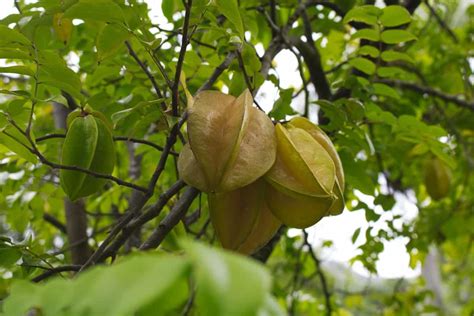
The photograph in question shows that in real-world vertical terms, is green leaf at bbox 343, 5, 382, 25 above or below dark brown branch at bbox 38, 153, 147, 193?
above

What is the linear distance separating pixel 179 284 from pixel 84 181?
77 centimetres

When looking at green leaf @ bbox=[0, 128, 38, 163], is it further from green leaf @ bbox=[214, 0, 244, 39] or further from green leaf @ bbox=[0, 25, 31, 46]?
green leaf @ bbox=[214, 0, 244, 39]

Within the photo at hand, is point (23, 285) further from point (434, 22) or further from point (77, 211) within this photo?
point (434, 22)

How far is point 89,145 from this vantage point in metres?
1.22

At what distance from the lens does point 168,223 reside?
110 centimetres

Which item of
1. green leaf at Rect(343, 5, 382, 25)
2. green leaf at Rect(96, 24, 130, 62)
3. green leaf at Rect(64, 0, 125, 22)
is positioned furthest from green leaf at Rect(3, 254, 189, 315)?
green leaf at Rect(343, 5, 382, 25)

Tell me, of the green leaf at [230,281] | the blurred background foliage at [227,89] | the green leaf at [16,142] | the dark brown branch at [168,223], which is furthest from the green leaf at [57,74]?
the green leaf at [230,281]

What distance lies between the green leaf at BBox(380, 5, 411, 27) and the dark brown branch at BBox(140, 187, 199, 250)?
2.47ft

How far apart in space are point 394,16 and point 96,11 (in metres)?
0.85

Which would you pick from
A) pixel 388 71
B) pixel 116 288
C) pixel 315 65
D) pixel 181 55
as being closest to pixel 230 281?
pixel 116 288

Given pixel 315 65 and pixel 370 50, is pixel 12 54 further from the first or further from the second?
pixel 315 65

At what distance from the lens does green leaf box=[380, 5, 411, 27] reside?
5.12ft

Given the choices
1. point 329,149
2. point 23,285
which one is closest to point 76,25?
point 329,149

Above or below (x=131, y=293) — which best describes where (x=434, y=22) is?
below
